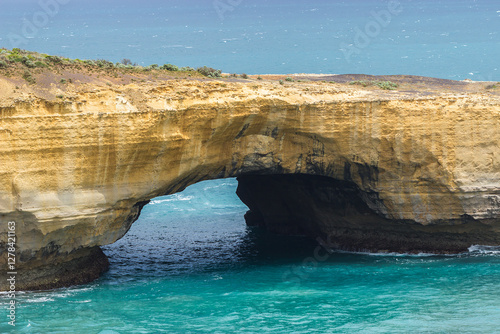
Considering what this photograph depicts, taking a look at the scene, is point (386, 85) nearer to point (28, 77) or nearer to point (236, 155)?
point (236, 155)

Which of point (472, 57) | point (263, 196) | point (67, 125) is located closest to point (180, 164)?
point (67, 125)

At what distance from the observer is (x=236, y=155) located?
32.1 m

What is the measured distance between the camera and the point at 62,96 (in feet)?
93.1

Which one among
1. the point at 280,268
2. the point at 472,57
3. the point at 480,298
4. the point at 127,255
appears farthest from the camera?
the point at 472,57

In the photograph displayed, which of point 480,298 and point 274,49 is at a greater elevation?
point 274,49

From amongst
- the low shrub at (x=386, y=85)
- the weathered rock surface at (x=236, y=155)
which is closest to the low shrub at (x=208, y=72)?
the weathered rock surface at (x=236, y=155)

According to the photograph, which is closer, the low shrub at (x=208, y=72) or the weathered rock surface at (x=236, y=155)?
the weathered rock surface at (x=236, y=155)

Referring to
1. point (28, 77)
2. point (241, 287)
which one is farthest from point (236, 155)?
point (28, 77)

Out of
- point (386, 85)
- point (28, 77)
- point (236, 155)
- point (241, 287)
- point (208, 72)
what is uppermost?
point (208, 72)

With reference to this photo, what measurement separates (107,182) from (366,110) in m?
11.4

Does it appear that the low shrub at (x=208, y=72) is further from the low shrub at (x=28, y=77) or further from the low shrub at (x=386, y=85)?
the low shrub at (x=28, y=77)

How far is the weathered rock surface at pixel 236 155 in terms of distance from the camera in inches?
1104

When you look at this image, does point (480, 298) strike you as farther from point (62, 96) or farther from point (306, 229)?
point (62, 96)

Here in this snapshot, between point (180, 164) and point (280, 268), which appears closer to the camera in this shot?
point (180, 164)
